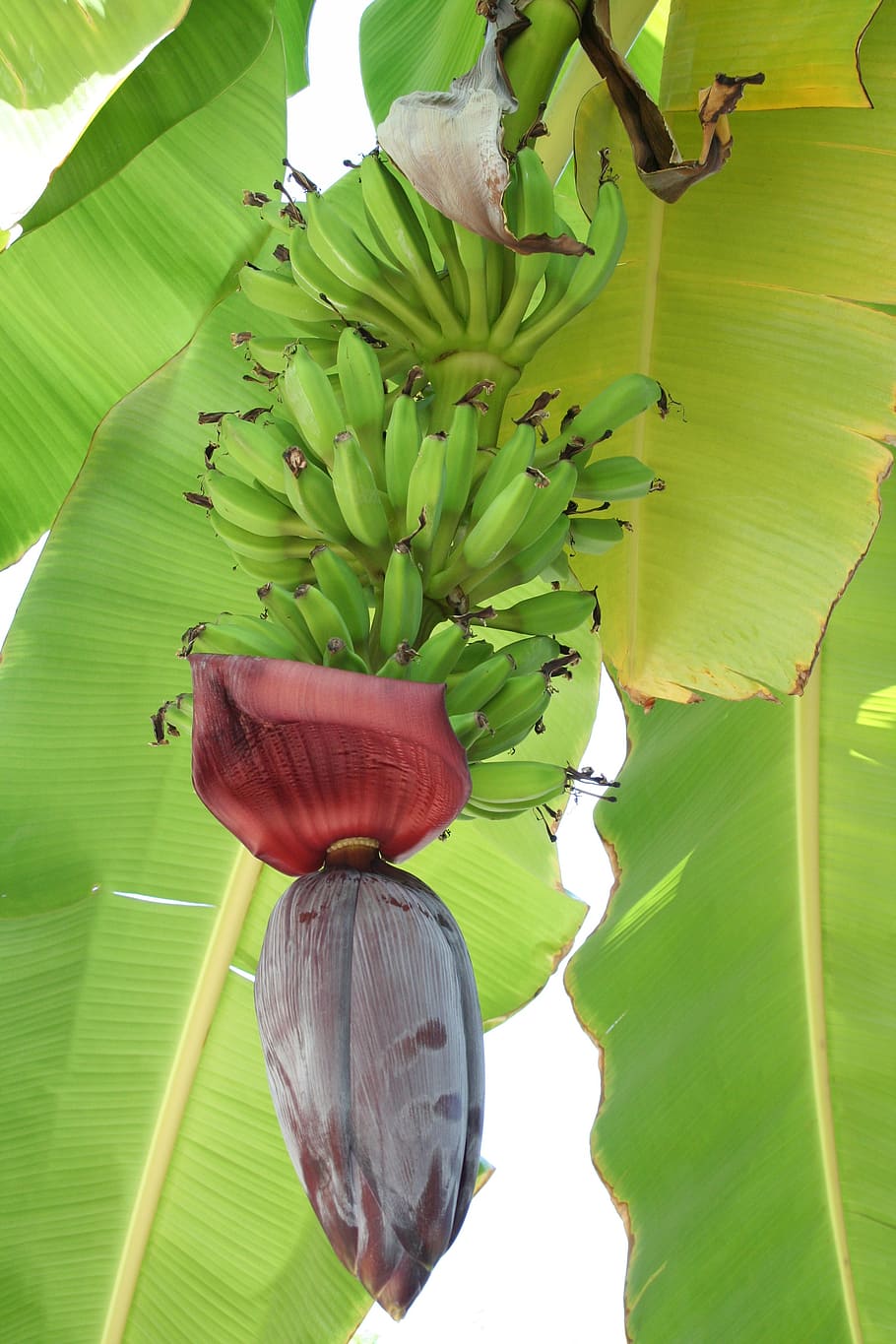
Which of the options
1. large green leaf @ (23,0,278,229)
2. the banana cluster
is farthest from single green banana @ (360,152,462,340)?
large green leaf @ (23,0,278,229)

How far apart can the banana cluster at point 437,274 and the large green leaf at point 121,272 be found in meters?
0.37

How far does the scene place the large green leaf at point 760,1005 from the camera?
1.31m

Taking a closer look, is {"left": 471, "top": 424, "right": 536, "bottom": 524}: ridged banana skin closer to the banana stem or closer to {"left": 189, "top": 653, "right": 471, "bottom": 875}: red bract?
the banana stem

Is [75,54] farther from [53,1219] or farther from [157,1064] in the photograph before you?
[53,1219]

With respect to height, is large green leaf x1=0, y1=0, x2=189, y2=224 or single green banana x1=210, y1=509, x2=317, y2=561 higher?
large green leaf x1=0, y1=0, x2=189, y2=224

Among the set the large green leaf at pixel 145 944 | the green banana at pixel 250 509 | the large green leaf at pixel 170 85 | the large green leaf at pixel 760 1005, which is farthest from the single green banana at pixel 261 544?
the large green leaf at pixel 760 1005

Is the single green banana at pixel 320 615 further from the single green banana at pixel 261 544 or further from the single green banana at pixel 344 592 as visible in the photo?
the single green banana at pixel 261 544

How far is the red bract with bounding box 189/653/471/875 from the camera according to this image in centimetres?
63

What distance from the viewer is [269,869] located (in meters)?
1.36

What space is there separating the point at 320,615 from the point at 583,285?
426mm

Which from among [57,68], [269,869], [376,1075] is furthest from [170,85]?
[376,1075]

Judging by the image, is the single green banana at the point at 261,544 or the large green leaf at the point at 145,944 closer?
the single green banana at the point at 261,544

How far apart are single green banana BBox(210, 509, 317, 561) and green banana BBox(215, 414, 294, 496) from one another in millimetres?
47

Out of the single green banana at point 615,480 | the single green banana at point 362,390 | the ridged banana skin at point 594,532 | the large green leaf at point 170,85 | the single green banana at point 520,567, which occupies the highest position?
the large green leaf at point 170,85
